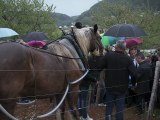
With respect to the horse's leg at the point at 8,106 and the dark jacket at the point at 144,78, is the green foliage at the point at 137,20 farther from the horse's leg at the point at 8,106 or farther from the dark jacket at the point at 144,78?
the horse's leg at the point at 8,106

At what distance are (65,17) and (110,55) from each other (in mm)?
48567

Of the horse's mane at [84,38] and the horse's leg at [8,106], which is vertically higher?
the horse's mane at [84,38]

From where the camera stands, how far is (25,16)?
20.1 m

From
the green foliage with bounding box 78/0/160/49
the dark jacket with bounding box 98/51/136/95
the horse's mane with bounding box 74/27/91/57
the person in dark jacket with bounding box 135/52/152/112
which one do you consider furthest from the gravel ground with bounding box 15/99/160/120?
the green foliage with bounding box 78/0/160/49

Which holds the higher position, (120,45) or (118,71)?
(120,45)

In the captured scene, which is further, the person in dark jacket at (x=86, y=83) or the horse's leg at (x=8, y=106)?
the person in dark jacket at (x=86, y=83)

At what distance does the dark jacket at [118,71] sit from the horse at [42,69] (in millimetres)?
525

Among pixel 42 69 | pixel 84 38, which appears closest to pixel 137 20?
pixel 84 38

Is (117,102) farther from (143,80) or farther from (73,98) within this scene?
(143,80)

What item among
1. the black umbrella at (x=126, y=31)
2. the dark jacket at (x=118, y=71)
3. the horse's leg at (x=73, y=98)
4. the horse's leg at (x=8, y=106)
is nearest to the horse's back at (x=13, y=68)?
the horse's leg at (x=8, y=106)

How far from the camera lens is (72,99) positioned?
5879mm

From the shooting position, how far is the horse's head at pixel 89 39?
6374mm

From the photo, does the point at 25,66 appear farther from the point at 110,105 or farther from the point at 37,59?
the point at 110,105

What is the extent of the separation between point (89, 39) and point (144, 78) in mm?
1856
